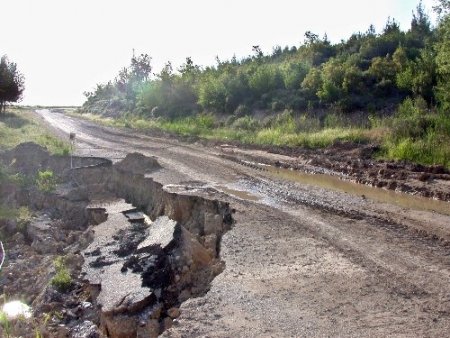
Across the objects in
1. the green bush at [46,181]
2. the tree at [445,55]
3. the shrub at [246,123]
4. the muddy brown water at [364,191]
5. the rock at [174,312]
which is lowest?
the muddy brown water at [364,191]

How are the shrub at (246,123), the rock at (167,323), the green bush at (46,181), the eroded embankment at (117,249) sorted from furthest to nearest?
the shrub at (246,123)
the green bush at (46,181)
the eroded embankment at (117,249)
the rock at (167,323)

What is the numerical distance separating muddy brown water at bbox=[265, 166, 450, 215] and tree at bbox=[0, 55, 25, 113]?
26.0 meters

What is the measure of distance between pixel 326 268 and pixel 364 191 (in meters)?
7.10

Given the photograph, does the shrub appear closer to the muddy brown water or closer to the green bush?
the muddy brown water

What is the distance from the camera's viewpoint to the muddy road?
5.66 m

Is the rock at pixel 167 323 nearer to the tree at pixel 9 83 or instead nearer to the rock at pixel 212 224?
the rock at pixel 212 224

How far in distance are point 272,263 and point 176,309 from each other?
1.80 meters

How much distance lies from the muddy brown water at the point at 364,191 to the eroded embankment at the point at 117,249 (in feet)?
13.5

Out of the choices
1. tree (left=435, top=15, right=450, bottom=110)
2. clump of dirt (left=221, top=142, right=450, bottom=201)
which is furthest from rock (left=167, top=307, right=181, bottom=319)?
tree (left=435, top=15, right=450, bottom=110)

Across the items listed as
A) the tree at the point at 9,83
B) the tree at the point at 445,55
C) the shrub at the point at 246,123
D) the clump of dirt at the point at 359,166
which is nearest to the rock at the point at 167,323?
the clump of dirt at the point at 359,166

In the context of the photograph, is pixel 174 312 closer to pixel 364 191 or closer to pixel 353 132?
pixel 364 191

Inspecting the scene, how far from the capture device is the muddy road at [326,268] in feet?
18.6

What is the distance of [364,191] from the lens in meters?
14.0

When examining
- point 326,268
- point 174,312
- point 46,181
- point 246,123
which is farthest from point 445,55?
point 174,312
